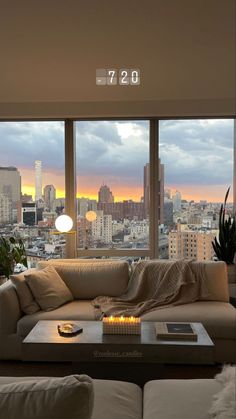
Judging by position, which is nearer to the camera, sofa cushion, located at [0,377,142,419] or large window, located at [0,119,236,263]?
sofa cushion, located at [0,377,142,419]

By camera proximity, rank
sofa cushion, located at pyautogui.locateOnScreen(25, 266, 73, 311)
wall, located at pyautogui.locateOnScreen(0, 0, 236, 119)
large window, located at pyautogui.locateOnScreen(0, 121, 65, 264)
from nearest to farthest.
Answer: wall, located at pyautogui.locateOnScreen(0, 0, 236, 119) → sofa cushion, located at pyautogui.locateOnScreen(25, 266, 73, 311) → large window, located at pyautogui.locateOnScreen(0, 121, 65, 264)

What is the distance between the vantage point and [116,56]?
412cm

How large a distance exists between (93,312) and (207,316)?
3.02ft

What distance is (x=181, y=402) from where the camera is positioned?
1.77 meters

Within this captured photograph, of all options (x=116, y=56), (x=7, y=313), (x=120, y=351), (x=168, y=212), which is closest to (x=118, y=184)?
(x=168, y=212)

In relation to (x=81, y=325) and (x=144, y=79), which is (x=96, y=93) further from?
(x=81, y=325)

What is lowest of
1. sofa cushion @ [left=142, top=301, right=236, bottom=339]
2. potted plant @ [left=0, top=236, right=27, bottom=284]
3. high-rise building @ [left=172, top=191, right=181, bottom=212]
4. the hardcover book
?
sofa cushion @ [left=142, top=301, right=236, bottom=339]

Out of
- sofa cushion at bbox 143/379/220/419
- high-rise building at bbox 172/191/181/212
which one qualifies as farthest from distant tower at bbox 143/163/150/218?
sofa cushion at bbox 143/379/220/419

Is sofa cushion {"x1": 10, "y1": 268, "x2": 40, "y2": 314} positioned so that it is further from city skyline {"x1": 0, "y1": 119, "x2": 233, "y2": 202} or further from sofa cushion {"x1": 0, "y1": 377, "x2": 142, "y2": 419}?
city skyline {"x1": 0, "y1": 119, "x2": 233, "y2": 202}

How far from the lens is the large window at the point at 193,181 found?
529 cm

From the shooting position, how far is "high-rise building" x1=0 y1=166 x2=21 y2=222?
544 centimetres

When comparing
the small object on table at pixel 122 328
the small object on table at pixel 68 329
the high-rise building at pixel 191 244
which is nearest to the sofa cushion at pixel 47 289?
the small object on table at pixel 68 329

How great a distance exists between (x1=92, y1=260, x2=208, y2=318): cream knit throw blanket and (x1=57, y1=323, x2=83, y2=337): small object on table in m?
0.73

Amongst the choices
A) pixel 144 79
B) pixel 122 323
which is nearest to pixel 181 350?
pixel 122 323
